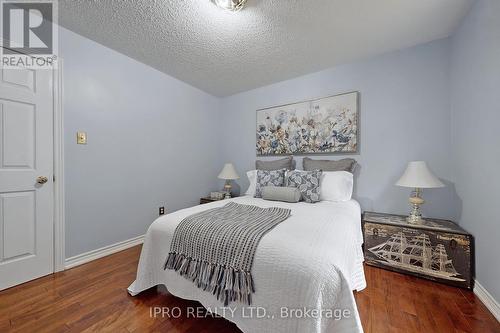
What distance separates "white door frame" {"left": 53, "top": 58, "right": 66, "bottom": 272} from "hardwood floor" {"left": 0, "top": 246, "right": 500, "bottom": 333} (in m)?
0.21

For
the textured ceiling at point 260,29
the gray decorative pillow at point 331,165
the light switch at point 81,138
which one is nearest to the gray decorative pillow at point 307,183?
the gray decorative pillow at point 331,165

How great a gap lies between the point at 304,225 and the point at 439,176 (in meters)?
1.83

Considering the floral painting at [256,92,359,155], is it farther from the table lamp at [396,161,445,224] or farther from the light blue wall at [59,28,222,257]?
the light blue wall at [59,28,222,257]

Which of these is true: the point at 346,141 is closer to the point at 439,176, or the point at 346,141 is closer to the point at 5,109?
the point at 439,176

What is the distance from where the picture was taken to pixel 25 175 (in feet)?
5.72

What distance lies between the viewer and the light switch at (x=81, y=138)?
79.8 inches

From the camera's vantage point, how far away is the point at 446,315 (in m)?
1.34

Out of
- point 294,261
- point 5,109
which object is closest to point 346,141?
point 294,261

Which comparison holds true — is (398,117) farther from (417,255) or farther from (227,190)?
(227,190)

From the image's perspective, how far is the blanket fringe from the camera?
106cm

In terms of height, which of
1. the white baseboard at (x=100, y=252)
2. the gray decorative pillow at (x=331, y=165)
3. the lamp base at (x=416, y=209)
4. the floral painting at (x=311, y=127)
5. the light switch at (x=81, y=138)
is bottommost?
the white baseboard at (x=100, y=252)

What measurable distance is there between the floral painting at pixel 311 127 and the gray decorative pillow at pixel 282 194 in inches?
35.3

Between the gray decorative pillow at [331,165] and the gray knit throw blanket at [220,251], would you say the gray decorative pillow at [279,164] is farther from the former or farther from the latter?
the gray knit throw blanket at [220,251]

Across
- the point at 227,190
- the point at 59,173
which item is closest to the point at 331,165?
the point at 227,190
